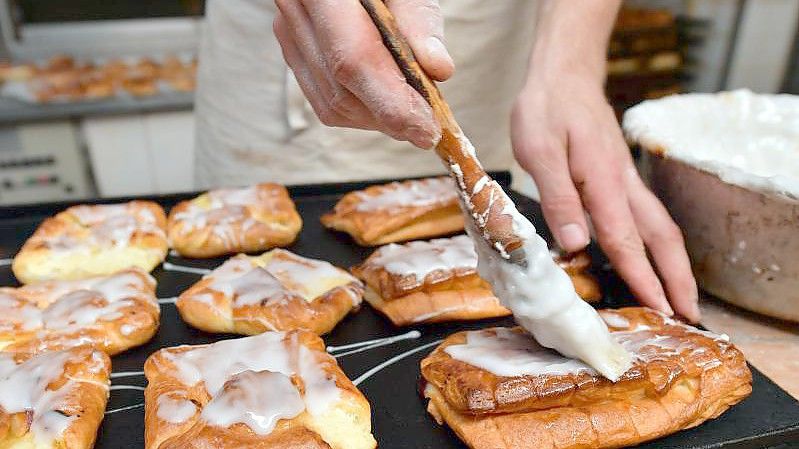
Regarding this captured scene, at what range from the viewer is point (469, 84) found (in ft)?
8.03

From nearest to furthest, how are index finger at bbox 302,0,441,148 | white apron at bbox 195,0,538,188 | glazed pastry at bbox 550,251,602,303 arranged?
index finger at bbox 302,0,441,148 < glazed pastry at bbox 550,251,602,303 < white apron at bbox 195,0,538,188

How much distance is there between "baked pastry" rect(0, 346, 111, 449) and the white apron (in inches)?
49.7

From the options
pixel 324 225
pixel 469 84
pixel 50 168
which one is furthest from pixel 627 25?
pixel 50 168

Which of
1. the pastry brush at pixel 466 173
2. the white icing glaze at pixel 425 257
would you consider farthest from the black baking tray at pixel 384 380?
the pastry brush at pixel 466 173

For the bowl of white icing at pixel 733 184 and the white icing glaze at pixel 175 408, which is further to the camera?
the bowl of white icing at pixel 733 184

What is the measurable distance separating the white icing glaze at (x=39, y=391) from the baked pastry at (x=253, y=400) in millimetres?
→ 147

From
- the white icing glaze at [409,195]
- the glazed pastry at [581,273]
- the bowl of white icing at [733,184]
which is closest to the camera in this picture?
the bowl of white icing at [733,184]

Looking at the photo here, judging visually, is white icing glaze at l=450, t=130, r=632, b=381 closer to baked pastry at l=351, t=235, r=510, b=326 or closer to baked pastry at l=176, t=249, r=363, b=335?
baked pastry at l=351, t=235, r=510, b=326

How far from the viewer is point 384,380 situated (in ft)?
4.35

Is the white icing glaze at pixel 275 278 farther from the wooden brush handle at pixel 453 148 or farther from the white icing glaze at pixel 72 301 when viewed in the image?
the wooden brush handle at pixel 453 148

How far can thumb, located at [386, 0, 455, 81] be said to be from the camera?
1079mm

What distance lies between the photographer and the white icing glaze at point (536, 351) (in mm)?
1184

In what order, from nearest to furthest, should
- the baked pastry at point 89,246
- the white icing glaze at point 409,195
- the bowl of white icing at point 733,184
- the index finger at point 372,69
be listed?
the index finger at point 372,69
the bowl of white icing at point 733,184
the baked pastry at point 89,246
the white icing glaze at point 409,195

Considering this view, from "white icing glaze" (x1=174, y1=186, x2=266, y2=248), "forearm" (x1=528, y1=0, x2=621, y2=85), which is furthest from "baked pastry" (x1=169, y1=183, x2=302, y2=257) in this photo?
"forearm" (x1=528, y1=0, x2=621, y2=85)
